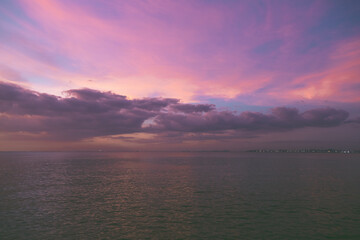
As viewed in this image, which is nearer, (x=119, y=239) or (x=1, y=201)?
(x=119, y=239)

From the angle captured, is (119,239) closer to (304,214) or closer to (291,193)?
(304,214)

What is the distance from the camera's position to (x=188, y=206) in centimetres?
3953

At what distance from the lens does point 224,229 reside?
28969 mm

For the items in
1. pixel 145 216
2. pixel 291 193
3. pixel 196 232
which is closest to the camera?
pixel 196 232

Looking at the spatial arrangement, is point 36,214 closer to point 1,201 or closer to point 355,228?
point 1,201

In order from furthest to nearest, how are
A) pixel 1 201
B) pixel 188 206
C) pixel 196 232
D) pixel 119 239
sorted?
pixel 1 201 < pixel 188 206 < pixel 196 232 < pixel 119 239

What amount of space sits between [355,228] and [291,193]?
68.1 ft

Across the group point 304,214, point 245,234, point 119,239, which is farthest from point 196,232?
point 304,214

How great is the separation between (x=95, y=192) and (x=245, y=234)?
35989 millimetres

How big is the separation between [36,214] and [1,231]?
6977mm

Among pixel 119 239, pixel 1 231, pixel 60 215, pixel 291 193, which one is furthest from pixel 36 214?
pixel 291 193

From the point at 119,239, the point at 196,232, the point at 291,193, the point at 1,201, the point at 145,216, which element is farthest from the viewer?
the point at 291,193

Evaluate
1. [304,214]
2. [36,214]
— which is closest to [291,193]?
[304,214]

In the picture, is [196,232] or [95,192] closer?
[196,232]
